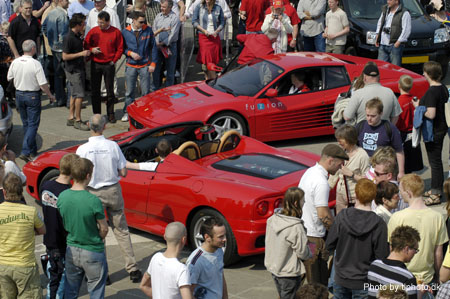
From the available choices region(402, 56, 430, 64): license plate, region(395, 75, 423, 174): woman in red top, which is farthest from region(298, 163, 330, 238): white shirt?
region(402, 56, 430, 64): license plate

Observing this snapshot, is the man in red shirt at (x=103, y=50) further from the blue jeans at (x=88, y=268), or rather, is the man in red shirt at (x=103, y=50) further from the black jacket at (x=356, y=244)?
the black jacket at (x=356, y=244)

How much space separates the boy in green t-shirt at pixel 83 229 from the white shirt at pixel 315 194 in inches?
74.3

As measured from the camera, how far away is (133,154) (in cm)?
983

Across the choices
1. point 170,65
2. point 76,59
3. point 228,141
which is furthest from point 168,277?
point 170,65

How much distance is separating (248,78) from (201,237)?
16.9 ft

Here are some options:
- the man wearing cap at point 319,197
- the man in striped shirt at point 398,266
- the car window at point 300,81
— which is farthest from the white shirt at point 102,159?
the car window at point 300,81

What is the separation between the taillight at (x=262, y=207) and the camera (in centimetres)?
832

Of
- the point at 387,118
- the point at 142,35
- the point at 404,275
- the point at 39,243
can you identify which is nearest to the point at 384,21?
the point at 142,35

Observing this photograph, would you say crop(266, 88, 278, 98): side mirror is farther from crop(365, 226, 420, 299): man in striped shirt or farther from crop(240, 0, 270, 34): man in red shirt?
crop(365, 226, 420, 299): man in striped shirt

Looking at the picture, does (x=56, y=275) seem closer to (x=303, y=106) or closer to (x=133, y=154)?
(x=133, y=154)

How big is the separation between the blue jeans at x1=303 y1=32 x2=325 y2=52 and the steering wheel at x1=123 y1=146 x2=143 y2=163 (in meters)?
7.71

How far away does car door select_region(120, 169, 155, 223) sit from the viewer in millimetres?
→ 9227

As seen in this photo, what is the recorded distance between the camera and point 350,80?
524 inches

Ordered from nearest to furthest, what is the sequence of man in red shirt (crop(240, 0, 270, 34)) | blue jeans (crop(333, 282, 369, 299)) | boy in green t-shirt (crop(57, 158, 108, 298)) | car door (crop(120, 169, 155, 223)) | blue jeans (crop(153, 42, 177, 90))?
blue jeans (crop(333, 282, 369, 299))
boy in green t-shirt (crop(57, 158, 108, 298))
car door (crop(120, 169, 155, 223))
blue jeans (crop(153, 42, 177, 90))
man in red shirt (crop(240, 0, 270, 34))
